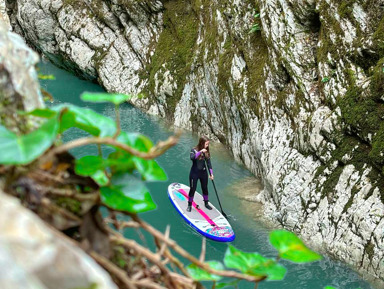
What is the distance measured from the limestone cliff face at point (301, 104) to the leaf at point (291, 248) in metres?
6.82

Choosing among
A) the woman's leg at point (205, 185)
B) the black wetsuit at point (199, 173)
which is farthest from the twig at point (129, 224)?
the woman's leg at point (205, 185)

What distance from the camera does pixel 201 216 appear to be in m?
10.9

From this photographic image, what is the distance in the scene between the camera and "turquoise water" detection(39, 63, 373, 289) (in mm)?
8508

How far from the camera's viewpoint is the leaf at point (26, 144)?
1.31 metres

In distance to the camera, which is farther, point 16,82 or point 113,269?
point 16,82

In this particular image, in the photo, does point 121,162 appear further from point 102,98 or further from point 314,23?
point 314,23

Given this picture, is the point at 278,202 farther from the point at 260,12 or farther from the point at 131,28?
the point at 131,28

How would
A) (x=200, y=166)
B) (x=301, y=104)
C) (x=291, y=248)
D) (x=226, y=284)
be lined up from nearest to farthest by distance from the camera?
(x=291, y=248) < (x=226, y=284) < (x=301, y=104) < (x=200, y=166)

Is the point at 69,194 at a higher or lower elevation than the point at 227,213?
higher

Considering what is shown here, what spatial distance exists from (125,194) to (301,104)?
933 cm

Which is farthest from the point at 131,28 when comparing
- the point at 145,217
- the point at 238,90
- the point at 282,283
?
the point at 282,283

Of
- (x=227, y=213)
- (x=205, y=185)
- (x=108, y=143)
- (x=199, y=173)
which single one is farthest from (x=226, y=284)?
(x=227, y=213)

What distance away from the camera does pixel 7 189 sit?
1465 mm

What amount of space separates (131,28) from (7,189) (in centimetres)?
2071
